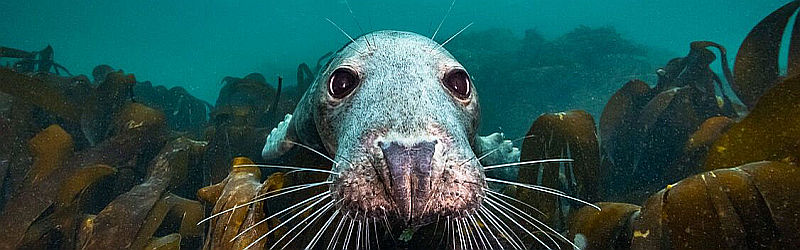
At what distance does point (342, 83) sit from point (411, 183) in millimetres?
800

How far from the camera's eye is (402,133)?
128cm

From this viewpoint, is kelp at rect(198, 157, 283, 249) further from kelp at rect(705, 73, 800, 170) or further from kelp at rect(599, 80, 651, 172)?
kelp at rect(599, 80, 651, 172)

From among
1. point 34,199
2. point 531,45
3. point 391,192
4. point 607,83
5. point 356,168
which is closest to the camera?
point 391,192

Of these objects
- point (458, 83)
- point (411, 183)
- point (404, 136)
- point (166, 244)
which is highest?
point (458, 83)

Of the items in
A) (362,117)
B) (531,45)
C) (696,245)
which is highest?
(531,45)

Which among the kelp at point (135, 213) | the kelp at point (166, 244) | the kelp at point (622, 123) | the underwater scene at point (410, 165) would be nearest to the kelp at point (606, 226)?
the underwater scene at point (410, 165)

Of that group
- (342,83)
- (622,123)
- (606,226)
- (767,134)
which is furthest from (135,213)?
(622,123)

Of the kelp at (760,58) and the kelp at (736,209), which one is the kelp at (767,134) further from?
the kelp at (760,58)

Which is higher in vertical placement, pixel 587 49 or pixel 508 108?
pixel 587 49

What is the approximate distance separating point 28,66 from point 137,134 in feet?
12.3

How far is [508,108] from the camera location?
9.13 metres

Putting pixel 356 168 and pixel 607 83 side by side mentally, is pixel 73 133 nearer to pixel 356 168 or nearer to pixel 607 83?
pixel 356 168

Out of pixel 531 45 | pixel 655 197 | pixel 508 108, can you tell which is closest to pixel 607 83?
pixel 508 108

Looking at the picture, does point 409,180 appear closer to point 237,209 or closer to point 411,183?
point 411,183
